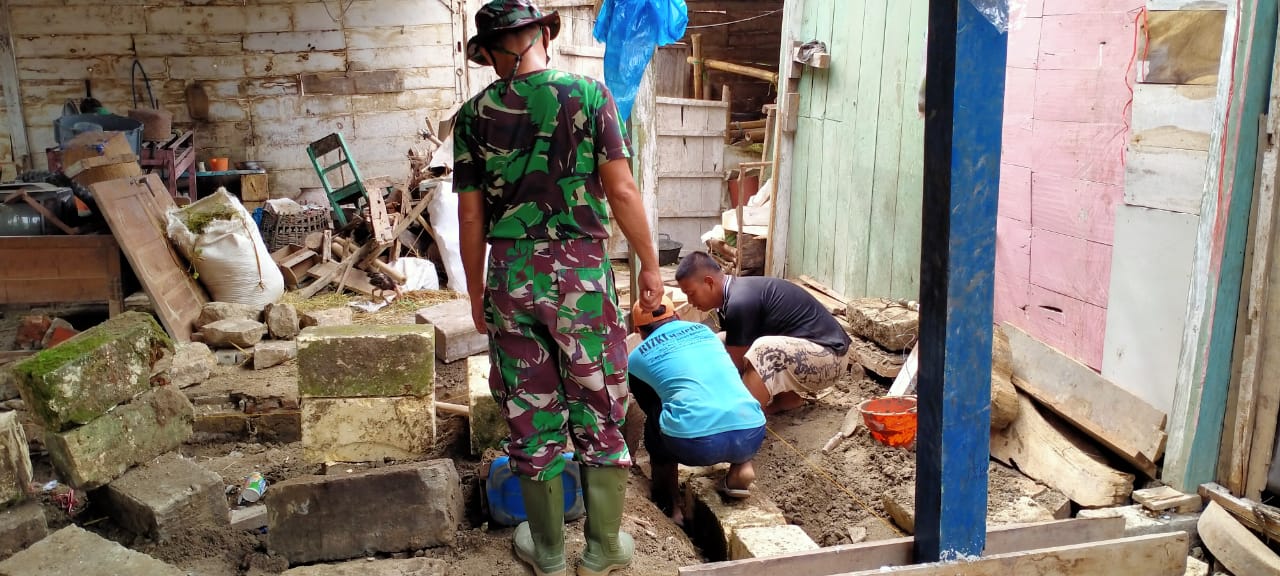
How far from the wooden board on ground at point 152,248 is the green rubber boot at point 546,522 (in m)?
4.62

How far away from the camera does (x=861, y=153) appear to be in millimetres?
6609

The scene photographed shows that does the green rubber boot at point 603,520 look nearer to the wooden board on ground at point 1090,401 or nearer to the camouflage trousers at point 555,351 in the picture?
the camouflage trousers at point 555,351

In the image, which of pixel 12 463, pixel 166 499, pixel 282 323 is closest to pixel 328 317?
pixel 282 323

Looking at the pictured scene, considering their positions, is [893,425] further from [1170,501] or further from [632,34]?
[632,34]

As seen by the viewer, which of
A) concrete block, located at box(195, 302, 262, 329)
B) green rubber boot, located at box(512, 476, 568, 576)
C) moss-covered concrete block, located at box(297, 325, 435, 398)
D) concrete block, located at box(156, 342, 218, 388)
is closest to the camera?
green rubber boot, located at box(512, 476, 568, 576)

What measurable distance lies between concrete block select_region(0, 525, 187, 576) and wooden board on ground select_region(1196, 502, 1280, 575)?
3.73 meters

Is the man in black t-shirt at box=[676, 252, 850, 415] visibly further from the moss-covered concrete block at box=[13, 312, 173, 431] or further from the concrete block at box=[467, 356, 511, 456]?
the moss-covered concrete block at box=[13, 312, 173, 431]

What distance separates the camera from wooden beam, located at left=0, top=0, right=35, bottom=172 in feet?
32.9

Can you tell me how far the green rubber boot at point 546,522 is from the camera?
2982 millimetres

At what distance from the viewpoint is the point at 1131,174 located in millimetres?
3969

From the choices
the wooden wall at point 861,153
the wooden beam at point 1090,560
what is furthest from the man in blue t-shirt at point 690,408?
the wooden wall at point 861,153

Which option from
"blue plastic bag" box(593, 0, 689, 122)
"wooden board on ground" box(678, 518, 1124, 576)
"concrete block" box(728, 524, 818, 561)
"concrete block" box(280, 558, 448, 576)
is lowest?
"concrete block" box(728, 524, 818, 561)

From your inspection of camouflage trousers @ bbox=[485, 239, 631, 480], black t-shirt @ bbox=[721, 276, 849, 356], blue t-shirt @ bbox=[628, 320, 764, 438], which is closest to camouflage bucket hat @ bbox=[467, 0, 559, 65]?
camouflage trousers @ bbox=[485, 239, 631, 480]

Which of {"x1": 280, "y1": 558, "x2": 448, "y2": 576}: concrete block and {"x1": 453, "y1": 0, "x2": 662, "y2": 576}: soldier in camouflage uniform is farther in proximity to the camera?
{"x1": 280, "y1": 558, "x2": 448, "y2": 576}: concrete block
